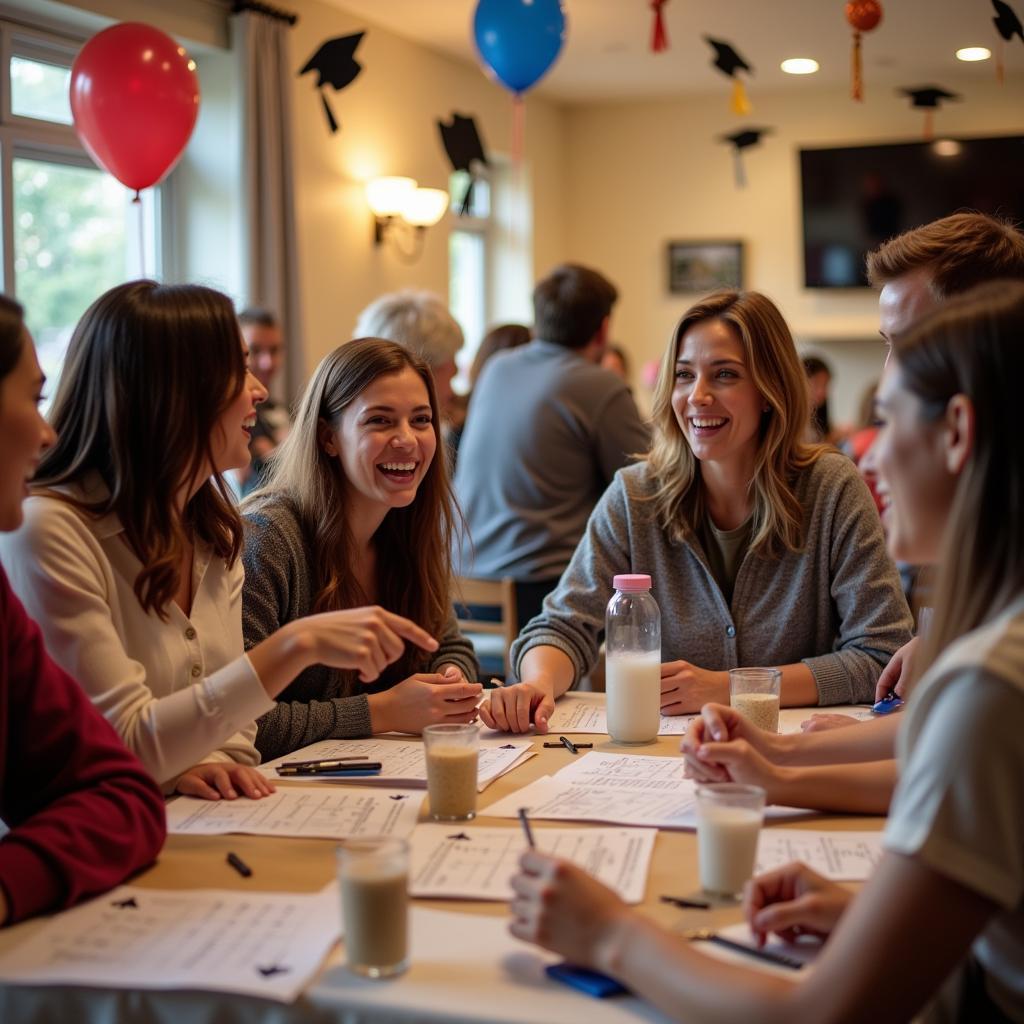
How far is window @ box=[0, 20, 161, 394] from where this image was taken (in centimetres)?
480

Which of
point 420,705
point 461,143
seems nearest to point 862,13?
point 461,143

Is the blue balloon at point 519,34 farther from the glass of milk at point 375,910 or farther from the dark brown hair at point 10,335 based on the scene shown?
the glass of milk at point 375,910

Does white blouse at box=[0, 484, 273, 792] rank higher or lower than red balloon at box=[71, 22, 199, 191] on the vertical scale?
lower

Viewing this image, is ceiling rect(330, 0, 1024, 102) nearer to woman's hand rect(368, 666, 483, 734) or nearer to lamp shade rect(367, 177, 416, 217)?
lamp shade rect(367, 177, 416, 217)

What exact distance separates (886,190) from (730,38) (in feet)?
5.70

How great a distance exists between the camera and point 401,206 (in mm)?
6719

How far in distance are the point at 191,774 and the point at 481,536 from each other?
241 centimetres

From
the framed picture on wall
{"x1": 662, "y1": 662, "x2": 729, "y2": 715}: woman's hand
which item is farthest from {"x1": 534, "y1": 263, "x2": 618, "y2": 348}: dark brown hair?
the framed picture on wall

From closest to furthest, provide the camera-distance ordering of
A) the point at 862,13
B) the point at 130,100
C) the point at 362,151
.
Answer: the point at 130,100 → the point at 862,13 → the point at 362,151

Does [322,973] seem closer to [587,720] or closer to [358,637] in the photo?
[358,637]

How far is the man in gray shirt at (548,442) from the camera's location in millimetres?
3957

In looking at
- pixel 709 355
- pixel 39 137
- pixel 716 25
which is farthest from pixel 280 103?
pixel 709 355

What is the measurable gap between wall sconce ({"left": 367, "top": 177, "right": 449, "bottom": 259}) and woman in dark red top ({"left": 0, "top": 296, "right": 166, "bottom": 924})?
17.8 feet

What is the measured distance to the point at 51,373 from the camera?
5277 millimetres
